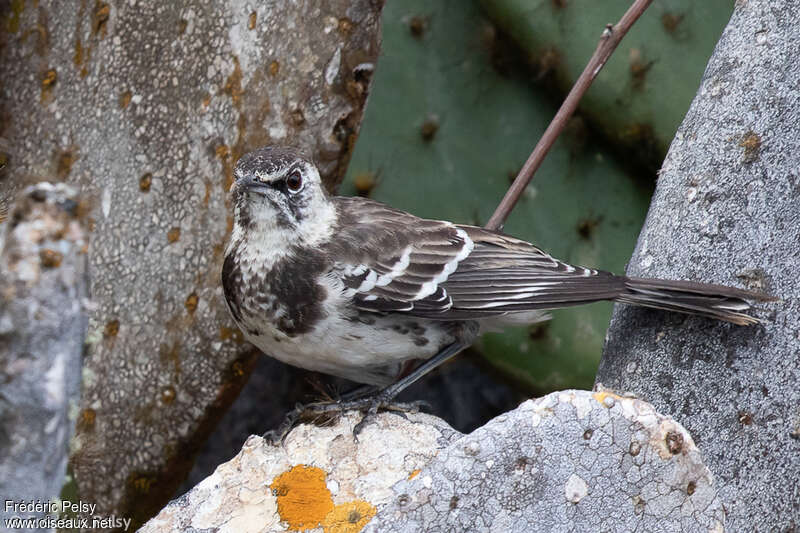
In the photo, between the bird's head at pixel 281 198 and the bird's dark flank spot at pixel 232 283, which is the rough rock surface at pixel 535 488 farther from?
the bird's head at pixel 281 198

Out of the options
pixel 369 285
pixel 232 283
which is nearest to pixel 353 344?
pixel 369 285

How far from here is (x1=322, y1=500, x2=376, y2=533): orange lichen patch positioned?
2250mm

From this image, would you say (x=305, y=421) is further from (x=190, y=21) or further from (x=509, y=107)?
(x=509, y=107)

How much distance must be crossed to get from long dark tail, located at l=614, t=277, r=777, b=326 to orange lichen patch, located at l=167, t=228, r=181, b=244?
137 centimetres

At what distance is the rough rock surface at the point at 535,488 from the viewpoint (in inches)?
77.9

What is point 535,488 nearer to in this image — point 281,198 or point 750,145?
point 281,198

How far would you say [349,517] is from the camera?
2268 mm

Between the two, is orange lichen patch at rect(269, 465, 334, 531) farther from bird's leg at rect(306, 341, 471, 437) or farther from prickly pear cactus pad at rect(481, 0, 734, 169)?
prickly pear cactus pad at rect(481, 0, 734, 169)

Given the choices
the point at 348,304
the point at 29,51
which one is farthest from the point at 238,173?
the point at 29,51

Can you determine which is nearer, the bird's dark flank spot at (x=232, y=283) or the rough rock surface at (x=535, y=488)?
the rough rock surface at (x=535, y=488)

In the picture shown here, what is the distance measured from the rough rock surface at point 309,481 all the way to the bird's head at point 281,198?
0.61m

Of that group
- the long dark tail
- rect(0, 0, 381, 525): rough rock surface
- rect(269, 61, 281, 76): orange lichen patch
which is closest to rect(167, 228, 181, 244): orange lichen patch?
rect(0, 0, 381, 525): rough rock surface

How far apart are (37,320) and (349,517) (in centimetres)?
121

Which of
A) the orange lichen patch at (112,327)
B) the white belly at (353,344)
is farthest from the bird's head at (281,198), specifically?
the orange lichen patch at (112,327)
